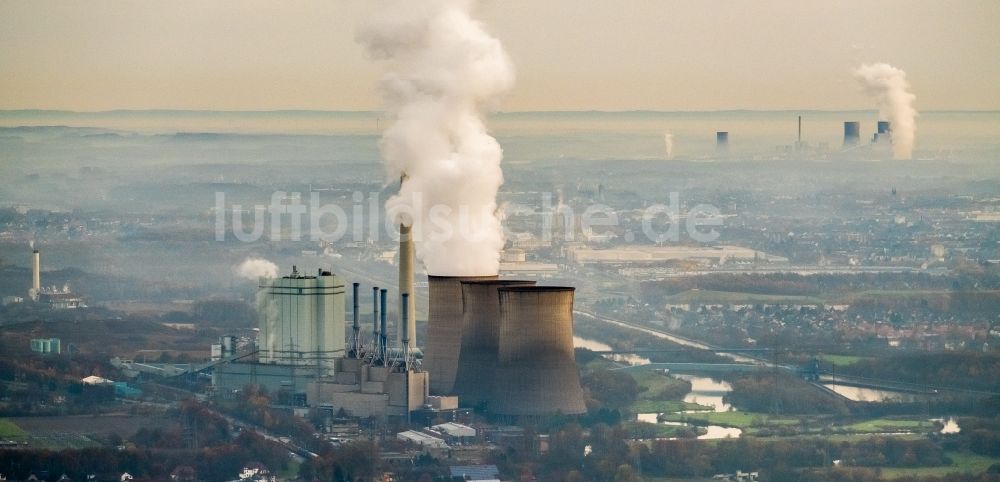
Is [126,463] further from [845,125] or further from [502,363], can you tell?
[845,125]

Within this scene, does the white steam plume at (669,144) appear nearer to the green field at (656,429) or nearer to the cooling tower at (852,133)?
the cooling tower at (852,133)

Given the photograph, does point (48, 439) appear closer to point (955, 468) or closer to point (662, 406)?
point (662, 406)

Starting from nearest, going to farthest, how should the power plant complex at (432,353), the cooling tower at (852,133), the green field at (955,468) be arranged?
1. the green field at (955,468)
2. the power plant complex at (432,353)
3. the cooling tower at (852,133)

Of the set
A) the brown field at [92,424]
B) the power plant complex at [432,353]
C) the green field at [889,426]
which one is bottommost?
the green field at [889,426]

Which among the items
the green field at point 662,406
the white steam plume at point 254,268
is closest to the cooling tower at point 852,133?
the white steam plume at point 254,268

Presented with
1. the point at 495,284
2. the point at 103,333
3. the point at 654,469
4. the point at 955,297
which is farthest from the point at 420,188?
the point at 955,297
